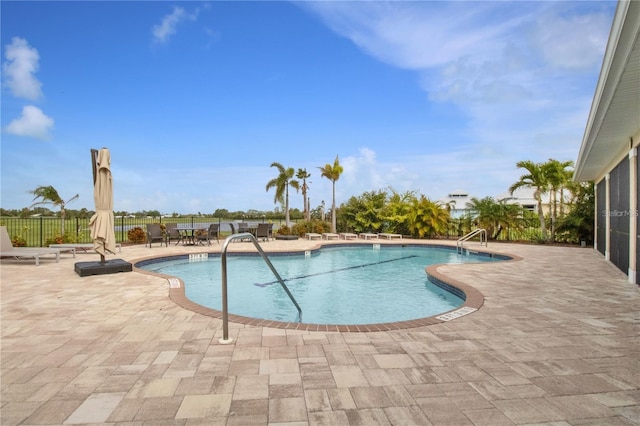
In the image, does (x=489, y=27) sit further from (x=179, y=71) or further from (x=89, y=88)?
(x=89, y=88)

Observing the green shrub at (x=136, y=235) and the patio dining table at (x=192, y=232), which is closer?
the patio dining table at (x=192, y=232)

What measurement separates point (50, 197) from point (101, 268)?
10985mm

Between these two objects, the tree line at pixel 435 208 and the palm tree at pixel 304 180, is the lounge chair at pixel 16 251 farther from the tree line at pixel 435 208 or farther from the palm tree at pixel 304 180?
the palm tree at pixel 304 180

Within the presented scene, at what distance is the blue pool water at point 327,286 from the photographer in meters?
6.24

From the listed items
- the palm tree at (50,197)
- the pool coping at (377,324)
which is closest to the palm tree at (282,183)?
the palm tree at (50,197)

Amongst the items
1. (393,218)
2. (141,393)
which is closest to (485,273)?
(141,393)

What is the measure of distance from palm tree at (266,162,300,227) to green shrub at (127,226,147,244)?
31.7 feet

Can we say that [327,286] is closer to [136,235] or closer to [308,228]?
[136,235]

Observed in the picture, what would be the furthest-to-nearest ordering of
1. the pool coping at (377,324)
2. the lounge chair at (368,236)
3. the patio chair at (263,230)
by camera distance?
1. the lounge chair at (368,236)
2. the patio chair at (263,230)
3. the pool coping at (377,324)

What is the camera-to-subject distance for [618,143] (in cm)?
755

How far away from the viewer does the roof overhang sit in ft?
10.0

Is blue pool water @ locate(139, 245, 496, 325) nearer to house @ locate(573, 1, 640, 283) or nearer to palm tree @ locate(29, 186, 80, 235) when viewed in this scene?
house @ locate(573, 1, 640, 283)

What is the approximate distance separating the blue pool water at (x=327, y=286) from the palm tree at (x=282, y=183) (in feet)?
34.2

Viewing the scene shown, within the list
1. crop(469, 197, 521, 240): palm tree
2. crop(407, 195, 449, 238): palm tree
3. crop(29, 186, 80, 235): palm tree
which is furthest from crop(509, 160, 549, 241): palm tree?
crop(29, 186, 80, 235): palm tree
